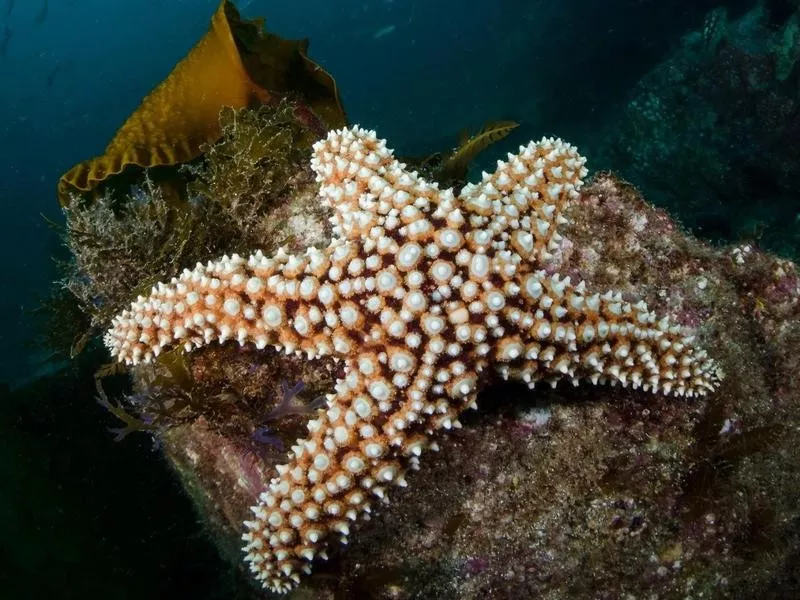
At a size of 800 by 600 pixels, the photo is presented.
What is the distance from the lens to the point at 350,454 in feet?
11.9

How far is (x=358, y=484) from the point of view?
12.2 feet

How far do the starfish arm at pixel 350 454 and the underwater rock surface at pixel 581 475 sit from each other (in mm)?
740

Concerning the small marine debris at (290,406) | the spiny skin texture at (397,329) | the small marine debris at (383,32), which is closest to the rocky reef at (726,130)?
the spiny skin texture at (397,329)

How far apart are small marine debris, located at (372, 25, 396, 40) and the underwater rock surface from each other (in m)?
77.2

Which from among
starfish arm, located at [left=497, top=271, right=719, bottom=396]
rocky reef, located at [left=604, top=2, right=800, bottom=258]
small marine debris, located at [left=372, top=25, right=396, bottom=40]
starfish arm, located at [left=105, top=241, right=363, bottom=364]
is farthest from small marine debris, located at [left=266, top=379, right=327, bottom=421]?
small marine debris, located at [left=372, top=25, right=396, bottom=40]

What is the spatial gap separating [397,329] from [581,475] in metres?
2.10

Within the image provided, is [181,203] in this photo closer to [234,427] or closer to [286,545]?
[234,427]

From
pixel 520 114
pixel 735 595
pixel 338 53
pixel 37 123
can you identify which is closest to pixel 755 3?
pixel 520 114

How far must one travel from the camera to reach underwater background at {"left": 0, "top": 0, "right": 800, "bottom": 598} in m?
8.43

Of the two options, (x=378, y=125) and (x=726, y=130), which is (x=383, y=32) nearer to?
(x=378, y=125)

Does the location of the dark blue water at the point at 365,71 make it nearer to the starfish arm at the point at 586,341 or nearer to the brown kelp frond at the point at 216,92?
the brown kelp frond at the point at 216,92

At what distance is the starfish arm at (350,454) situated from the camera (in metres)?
3.62

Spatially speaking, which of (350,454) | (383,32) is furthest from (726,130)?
(383,32)

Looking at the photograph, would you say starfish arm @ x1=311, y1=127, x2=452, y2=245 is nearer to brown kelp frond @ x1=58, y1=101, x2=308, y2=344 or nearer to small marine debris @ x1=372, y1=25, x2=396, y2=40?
brown kelp frond @ x1=58, y1=101, x2=308, y2=344
